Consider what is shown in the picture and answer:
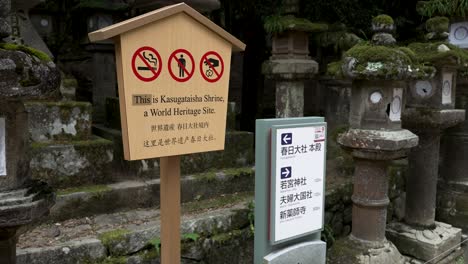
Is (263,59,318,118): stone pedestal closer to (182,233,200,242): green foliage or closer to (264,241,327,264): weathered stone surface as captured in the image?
(182,233,200,242): green foliage

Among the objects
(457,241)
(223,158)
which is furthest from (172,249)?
(457,241)

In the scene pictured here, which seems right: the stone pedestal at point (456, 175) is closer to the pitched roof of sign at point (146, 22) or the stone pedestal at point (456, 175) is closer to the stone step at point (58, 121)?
the pitched roof of sign at point (146, 22)

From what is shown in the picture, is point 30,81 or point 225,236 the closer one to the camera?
point 30,81

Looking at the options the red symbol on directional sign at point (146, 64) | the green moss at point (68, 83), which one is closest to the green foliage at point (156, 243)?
the red symbol on directional sign at point (146, 64)

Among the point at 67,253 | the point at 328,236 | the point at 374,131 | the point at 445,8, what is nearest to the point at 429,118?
the point at 374,131

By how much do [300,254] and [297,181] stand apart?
51 cm

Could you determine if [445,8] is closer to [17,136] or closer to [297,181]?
[297,181]

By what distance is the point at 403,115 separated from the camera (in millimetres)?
4582

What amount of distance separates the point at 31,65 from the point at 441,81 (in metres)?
4.09

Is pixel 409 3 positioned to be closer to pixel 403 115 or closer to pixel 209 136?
pixel 403 115

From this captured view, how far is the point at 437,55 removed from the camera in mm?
4320

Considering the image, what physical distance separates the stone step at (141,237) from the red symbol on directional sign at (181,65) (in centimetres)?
159

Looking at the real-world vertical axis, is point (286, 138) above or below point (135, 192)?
above

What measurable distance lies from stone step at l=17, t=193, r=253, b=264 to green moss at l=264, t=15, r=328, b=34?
2692 mm
